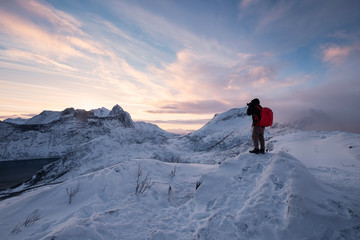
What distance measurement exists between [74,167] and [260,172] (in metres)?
42.8

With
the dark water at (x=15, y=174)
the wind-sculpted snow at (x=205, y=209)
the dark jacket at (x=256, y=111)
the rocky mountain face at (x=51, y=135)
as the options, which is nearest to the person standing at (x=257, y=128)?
the dark jacket at (x=256, y=111)

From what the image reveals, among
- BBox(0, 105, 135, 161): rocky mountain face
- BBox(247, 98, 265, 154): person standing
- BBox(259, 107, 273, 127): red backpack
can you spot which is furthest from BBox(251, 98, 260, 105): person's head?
BBox(0, 105, 135, 161): rocky mountain face

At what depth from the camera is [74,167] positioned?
120 feet

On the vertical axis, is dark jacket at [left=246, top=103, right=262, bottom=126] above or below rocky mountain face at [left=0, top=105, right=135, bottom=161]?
above

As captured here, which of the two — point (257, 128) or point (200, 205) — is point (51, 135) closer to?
point (200, 205)

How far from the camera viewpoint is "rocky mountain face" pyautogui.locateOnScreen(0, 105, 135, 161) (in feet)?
334

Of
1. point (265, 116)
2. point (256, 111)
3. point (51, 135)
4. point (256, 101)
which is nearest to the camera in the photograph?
point (265, 116)

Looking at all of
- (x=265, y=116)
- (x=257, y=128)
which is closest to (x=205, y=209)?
(x=257, y=128)

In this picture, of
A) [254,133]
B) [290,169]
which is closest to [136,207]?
[290,169]

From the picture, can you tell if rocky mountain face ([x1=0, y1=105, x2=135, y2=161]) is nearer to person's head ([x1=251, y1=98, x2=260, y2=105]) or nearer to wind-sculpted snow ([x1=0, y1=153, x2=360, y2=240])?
wind-sculpted snow ([x1=0, y1=153, x2=360, y2=240])

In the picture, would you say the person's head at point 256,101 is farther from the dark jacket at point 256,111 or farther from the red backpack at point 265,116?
the red backpack at point 265,116

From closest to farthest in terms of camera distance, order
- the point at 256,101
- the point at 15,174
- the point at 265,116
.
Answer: the point at 265,116, the point at 256,101, the point at 15,174

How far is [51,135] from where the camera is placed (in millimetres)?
116000

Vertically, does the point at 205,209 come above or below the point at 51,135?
above
